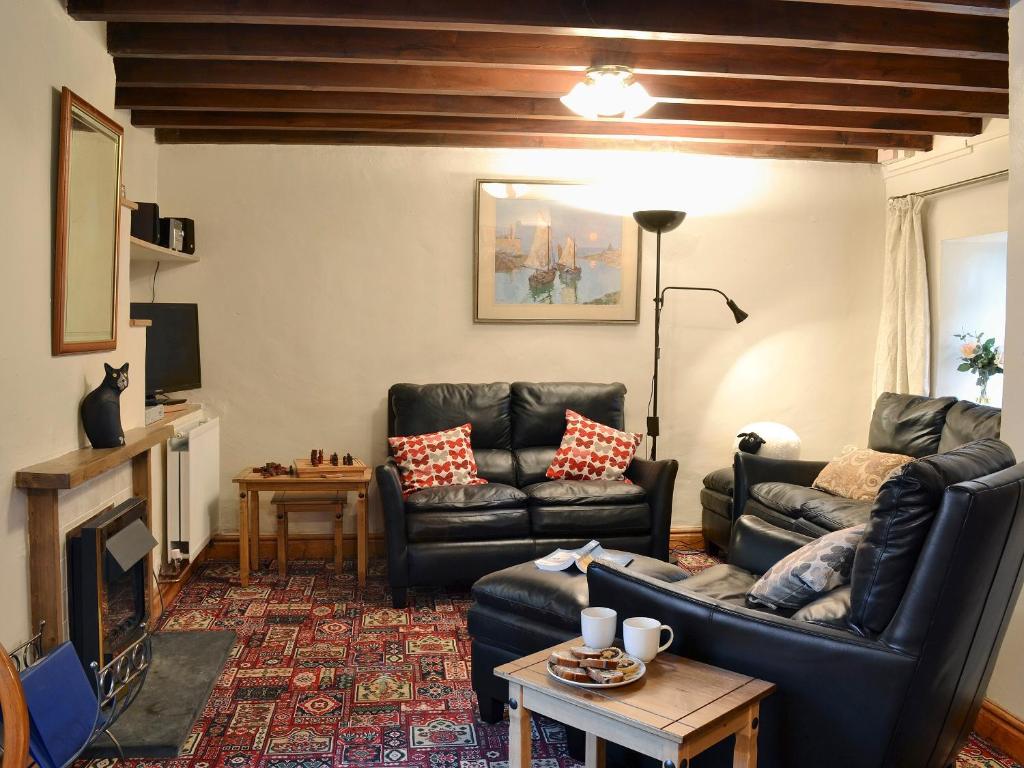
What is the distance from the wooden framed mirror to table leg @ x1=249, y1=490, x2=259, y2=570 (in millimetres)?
1607

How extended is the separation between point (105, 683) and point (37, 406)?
3.28ft

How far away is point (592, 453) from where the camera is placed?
16.5ft

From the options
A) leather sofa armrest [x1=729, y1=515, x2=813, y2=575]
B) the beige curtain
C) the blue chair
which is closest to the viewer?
the blue chair

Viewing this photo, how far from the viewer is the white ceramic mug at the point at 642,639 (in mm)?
2281

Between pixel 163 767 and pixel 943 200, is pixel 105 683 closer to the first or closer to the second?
pixel 163 767

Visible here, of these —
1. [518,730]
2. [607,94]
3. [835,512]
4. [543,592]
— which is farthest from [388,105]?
[518,730]

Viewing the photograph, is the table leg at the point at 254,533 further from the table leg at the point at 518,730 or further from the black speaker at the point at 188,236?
the table leg at the point at 518,730

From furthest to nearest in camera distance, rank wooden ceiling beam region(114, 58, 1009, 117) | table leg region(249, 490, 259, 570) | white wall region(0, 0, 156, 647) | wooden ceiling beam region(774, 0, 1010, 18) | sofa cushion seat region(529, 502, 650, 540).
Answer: table leg region(249, 490, 259, 570) → sofa cushion seat region(529, 502, 650, 540) → wooden ceiling beam region(114, 58, 1009, 117) → wooden ceiling beam region(774, 0, 1010, 18) → white wall region(0, 0, 156, 647)

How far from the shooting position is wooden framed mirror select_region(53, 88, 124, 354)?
2988 mm

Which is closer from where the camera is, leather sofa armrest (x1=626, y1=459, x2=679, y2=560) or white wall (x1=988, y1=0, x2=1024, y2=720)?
white wall (x1=988, y1=0, x2=1024, y2=720)

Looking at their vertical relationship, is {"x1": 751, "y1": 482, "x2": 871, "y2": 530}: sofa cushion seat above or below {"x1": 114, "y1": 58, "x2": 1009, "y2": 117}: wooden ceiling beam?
below

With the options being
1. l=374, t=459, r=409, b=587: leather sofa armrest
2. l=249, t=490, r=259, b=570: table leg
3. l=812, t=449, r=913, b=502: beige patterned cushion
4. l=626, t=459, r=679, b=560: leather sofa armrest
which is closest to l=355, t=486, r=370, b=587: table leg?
l=374, t=459, r=409, b=587: leather sofa armrest

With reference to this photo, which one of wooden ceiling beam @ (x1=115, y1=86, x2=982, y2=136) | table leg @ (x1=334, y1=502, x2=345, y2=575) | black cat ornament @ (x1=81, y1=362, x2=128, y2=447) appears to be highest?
wooden ceiling beam @ (x1=115, y1=86, x2=982, y2=136)

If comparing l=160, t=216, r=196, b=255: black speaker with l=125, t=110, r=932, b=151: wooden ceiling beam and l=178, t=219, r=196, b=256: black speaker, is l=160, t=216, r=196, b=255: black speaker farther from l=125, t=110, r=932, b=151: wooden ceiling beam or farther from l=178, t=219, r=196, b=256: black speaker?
l=125, t=110, r=932, b=151: wooden ceiling beam
